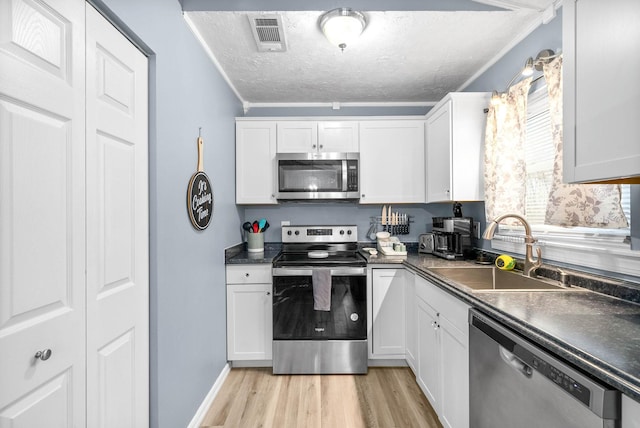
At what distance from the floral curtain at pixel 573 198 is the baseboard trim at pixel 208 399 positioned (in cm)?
229

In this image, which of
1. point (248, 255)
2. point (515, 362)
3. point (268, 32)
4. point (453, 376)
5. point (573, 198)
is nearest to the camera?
point (515, 362)

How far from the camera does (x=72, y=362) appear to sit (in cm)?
98

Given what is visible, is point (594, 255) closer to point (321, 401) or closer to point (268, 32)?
point (321, 401)

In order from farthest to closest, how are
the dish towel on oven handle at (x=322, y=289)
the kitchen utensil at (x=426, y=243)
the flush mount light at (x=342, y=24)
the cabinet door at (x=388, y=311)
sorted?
1. the kitchen utensil at (x=426, y=243)
2. the cabinet door at (x=388, y=311)
3. the dish towel on oven handle at (x=322, y=289)
4. the flush mount light at (x=342, y=24)

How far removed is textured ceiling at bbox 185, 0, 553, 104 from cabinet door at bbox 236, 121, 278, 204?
0.36m

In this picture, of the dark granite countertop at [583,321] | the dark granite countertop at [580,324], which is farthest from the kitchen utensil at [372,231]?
the dark granite countertop at [580,324]

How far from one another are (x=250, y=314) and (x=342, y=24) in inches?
86.5

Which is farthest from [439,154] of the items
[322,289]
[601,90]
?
[601,90]

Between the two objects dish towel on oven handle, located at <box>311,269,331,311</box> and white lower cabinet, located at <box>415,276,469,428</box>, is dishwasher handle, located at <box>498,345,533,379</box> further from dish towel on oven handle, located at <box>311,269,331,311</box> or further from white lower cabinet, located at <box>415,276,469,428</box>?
dish towel on oven handle, located at <box>311,269,331,311</box>

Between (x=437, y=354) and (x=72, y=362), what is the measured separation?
1.75 meters

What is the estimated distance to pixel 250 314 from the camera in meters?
2.56

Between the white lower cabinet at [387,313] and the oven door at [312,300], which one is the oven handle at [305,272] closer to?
the oven door at [312,300]

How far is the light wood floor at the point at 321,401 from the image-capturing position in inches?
76.1

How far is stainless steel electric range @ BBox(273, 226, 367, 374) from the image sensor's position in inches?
96.9
